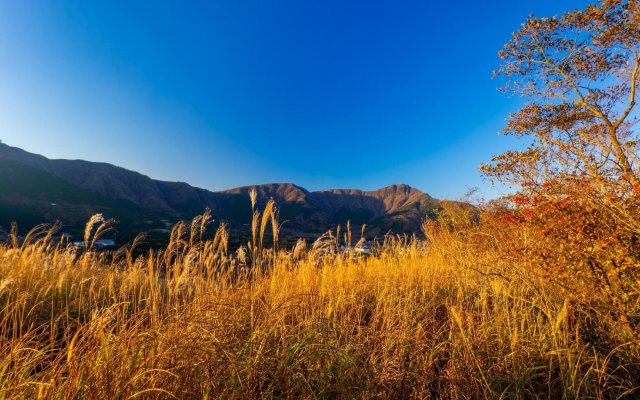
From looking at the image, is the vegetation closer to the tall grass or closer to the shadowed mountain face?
the tall grass

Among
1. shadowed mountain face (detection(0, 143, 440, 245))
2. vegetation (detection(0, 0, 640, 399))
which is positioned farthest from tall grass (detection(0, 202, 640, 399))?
shadowed mountain face (detection(0, 143, 440, 245))

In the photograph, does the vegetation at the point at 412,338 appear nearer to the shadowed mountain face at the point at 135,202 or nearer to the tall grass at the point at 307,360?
the tall grass at the point at 307,360

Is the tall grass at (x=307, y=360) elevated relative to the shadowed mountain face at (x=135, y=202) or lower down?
lower down

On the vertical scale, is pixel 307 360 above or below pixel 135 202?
below

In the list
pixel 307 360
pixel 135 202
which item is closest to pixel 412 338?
pixel 307 360

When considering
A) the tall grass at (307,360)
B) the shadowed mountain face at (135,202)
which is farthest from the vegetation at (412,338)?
the shadowed mountain face at (135,202)

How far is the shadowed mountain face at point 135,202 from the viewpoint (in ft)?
235

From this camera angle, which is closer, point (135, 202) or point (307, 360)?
point (307, 360)

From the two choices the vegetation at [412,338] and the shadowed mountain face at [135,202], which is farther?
the shadowed mountain face at [135,202]

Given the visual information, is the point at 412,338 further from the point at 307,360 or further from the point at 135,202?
the point at 135,202

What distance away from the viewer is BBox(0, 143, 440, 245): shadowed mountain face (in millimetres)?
71562

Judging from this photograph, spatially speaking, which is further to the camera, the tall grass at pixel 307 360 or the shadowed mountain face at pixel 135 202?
the shadowed mountain face at pixel 135 202

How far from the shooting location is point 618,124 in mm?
10070

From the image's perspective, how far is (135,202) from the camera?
124562 millimetres
